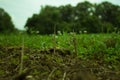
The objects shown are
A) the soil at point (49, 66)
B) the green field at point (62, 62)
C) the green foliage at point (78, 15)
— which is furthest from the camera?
the green foliage at point (78, 15)

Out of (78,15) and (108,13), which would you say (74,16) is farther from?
(108,13)

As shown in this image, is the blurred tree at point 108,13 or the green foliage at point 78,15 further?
the blurred tree at point 108,13

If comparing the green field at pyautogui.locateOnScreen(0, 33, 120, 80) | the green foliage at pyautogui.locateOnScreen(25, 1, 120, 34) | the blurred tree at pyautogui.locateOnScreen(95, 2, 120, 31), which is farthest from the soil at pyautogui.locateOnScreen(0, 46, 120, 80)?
the blurred tree at pyautogui.locateOnScreen(95, 2, 120, 31)

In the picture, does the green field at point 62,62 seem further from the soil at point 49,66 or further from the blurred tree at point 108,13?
the blurred tree at point 108,13

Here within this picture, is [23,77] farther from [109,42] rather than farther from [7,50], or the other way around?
[109,42]

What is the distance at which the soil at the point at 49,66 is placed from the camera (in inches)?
125

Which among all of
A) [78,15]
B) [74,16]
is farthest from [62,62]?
[74,16]

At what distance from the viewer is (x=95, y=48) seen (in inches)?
200

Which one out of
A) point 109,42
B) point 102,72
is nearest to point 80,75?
point 102,72

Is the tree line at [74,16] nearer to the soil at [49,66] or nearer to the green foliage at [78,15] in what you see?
the green foliage at [78,15]

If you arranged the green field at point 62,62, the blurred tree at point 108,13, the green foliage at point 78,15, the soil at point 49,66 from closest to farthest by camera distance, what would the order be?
the soil at point 49,66, the green field at point 62,62, the green foliage at point 78,15, the blurred tree at point 108,13

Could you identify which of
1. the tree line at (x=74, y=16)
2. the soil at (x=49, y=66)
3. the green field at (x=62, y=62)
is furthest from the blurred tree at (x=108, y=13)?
the soil at (x=49, y=66)

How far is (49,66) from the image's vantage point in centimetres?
373

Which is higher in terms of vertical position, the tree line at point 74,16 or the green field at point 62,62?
the tree line at point 74,16
